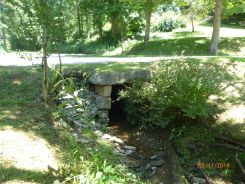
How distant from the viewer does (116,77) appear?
374 inches

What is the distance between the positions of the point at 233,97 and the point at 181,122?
74.4 inches

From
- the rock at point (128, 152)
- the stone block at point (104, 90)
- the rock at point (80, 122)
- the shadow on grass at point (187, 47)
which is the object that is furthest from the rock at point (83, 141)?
the shadow on grass at point (187, 47)

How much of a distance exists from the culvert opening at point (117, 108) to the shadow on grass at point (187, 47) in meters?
8.07

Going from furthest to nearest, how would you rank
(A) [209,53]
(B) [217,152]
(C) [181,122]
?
(A) [209,53] < (C) [181,122] < (B) [217,152]

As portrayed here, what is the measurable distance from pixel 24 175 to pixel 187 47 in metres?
16.0

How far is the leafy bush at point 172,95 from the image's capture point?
26.3ft

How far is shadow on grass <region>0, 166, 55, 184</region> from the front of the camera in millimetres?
5137

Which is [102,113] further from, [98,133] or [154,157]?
[154,157]

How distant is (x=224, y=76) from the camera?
1048 cm

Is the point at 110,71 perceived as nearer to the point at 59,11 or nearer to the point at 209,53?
the point at 59,11

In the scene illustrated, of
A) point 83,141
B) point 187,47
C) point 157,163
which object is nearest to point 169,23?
point 187,47

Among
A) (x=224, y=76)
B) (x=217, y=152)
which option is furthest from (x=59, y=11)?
(x=224, y=76)

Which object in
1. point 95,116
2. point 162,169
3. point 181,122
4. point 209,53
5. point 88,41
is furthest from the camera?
point 88,41

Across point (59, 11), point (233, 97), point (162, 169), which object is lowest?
point (162, 169)
